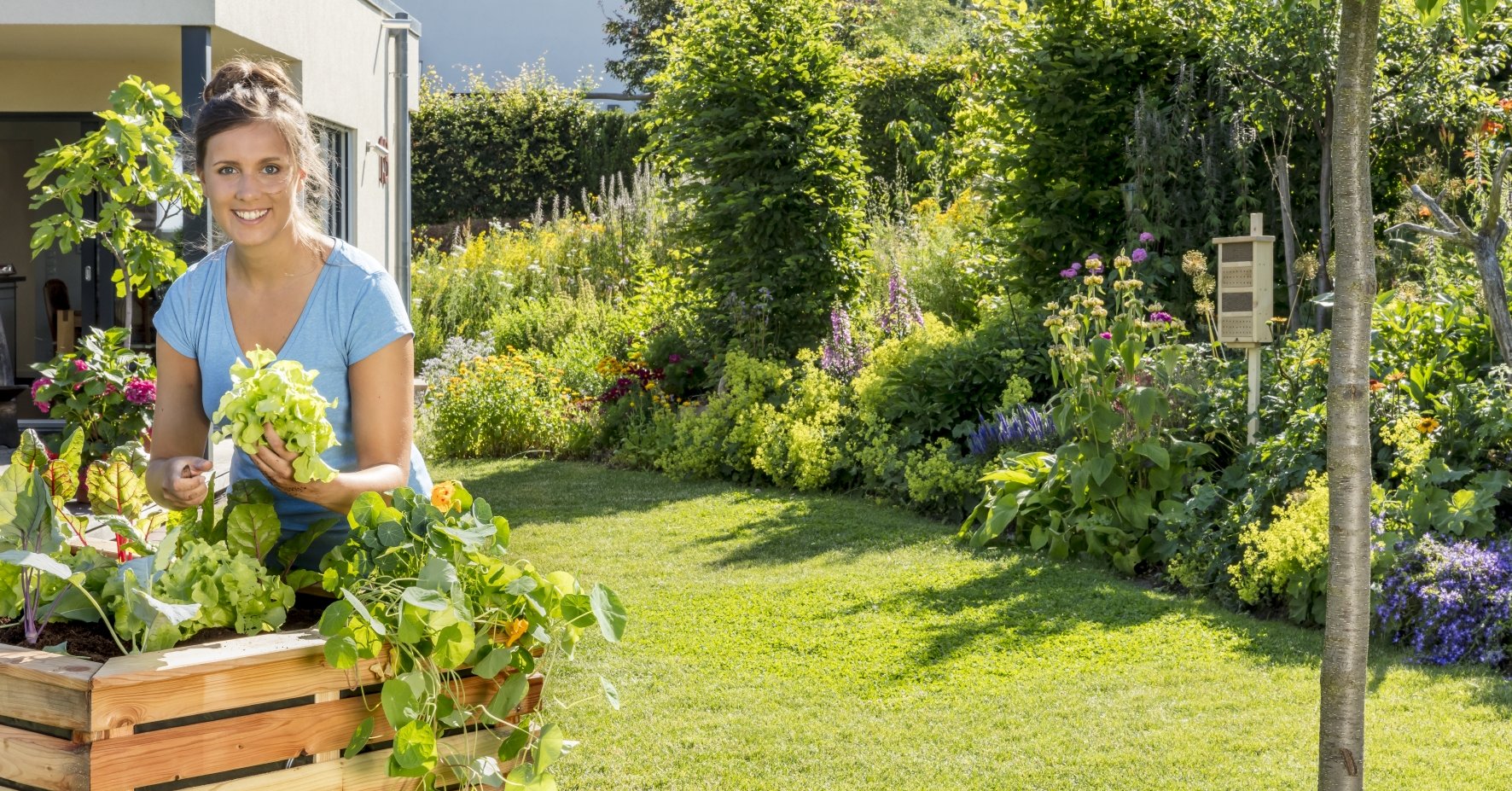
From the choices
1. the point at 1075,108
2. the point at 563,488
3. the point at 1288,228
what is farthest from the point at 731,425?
the point at 1288,228

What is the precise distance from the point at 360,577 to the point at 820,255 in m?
7.76

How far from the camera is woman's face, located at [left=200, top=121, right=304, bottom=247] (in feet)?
7.30

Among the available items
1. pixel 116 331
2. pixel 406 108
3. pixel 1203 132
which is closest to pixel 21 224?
pixel 406 108

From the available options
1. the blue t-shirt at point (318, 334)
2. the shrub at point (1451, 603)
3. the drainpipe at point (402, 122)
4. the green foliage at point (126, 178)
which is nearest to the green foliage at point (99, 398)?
the green foliage at point (126, 178)

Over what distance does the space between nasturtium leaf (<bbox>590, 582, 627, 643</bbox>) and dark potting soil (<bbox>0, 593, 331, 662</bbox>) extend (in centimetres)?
46

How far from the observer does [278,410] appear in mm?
1741

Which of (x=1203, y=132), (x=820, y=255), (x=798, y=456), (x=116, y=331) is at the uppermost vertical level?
(x=1203, y=132)

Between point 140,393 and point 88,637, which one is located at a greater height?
point 140,393

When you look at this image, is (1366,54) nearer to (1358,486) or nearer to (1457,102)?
(1358,486)

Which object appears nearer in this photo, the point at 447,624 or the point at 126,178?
the point at 447,624

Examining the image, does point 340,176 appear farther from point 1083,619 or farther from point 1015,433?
point 1083,619

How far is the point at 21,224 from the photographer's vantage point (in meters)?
10.7

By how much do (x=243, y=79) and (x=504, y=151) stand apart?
1707cm

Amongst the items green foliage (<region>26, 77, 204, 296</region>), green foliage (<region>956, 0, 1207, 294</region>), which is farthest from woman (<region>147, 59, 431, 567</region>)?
green foliage (<region>956, 0, 1207, 294</region>)
